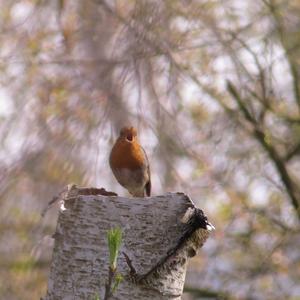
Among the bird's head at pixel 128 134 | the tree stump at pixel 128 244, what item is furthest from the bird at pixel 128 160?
the tree stump at pixel 128 244

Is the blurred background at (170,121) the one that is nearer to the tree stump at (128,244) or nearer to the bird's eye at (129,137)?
the bird's eye at (129,137)

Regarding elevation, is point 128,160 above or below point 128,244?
above

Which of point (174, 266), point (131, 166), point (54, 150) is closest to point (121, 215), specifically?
point (174, 266)

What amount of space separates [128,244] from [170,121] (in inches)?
125

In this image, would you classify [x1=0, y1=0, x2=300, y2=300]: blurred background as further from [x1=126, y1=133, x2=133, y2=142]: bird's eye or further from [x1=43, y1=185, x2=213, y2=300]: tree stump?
[x1=43, y1=185, x2=213, y2=300]: tree stump

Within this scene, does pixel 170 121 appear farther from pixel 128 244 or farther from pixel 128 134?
pixel 128 244

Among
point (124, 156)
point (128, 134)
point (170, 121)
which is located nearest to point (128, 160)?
point (124, 156)

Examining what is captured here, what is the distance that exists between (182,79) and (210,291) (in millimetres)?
1884

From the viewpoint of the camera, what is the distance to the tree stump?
2395 millimetres

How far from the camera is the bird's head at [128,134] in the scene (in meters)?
4.10

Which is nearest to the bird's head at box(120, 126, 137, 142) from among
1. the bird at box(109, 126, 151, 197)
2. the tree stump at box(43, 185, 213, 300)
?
the bird at box(109, 126, 151, 197)

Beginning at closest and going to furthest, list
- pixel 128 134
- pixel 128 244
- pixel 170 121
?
pixel 128 244
pixel 128 134
pixel 170 121

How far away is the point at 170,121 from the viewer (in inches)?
218

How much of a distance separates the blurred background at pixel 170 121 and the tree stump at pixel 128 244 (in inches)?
92.5
